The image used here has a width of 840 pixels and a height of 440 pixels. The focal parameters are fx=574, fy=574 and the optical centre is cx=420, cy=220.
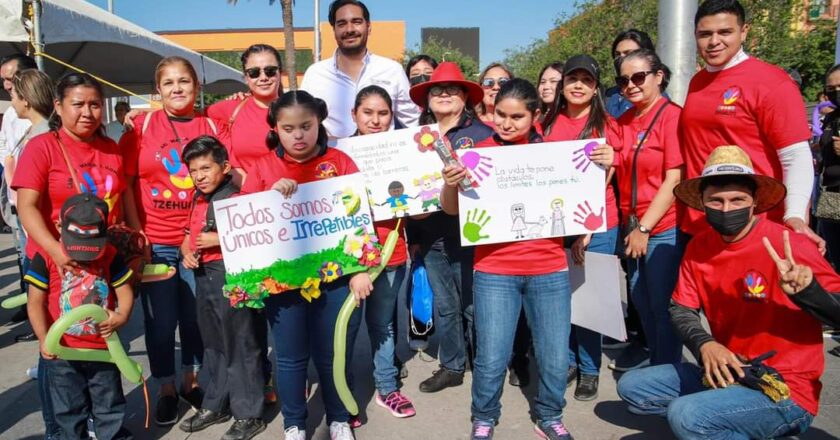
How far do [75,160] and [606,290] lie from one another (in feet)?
10.2

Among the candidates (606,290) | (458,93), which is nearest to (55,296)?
(458,93)

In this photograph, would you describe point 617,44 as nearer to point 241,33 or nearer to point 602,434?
point 602,434

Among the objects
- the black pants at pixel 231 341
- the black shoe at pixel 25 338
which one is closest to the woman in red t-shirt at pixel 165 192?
the black pants at pixel 231 341

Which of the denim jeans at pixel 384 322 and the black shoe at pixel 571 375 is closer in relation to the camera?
the denim jeans at pixel 384 322

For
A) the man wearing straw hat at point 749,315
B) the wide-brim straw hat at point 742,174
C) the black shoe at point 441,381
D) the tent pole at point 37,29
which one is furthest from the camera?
the tent pole at point 37,29

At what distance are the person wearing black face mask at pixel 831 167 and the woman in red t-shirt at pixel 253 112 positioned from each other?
4.71 meters

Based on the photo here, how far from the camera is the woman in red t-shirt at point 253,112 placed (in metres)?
3.64

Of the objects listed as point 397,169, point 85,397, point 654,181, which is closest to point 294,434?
point 85,397

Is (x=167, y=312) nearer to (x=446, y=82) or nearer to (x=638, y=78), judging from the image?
(x=446, y=82)

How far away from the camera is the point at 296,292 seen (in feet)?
10.1

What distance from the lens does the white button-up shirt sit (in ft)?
14.1

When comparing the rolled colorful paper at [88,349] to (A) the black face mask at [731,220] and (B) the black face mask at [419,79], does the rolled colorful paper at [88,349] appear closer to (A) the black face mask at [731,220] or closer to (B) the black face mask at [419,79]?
(B) the black face mask at [419,79]

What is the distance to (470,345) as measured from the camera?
429cm

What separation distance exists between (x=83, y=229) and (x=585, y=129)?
2.90 metres
